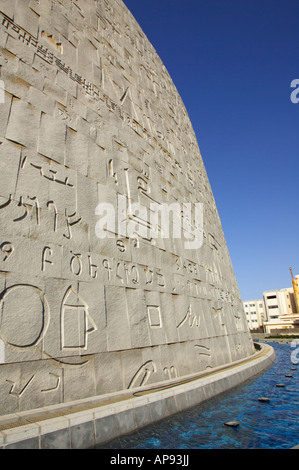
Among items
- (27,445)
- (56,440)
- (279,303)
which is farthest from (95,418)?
(279,303)

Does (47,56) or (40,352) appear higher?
(47,56)

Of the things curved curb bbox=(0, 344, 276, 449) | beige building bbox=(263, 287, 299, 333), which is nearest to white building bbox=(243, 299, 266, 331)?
beige building bbox=(263, 287, 299, 333)

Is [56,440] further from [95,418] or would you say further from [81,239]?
[81,239]

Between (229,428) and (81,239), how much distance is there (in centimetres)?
304

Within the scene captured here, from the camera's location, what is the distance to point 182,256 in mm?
6891

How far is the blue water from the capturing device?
8.99 feet

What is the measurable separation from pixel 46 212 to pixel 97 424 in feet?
8.42

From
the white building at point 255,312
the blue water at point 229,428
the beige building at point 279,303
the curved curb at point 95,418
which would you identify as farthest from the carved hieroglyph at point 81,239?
the white building at point 255,312

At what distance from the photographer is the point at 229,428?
10.4 feet

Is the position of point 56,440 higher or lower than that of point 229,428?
higher

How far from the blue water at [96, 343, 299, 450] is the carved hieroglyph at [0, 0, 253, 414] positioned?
84 cm

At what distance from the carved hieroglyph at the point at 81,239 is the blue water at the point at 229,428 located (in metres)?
0.84
